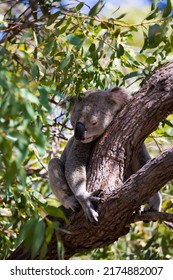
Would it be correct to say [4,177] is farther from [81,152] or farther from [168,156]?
[81,152]

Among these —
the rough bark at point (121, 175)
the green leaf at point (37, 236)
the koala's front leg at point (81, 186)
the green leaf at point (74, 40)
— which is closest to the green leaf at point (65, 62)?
the green leaf at point (74, 40)

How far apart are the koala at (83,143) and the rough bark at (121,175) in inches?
5.8

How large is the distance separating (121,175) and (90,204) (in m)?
0.29

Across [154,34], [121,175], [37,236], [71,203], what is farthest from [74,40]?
[37,236]

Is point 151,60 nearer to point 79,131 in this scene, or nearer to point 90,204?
point 79,131

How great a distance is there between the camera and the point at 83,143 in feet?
12.0

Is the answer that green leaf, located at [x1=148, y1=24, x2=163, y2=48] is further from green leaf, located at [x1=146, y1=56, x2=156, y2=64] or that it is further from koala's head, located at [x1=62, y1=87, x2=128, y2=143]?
koala's head, located at [x1=62, y1=87, x2=128, y2=143]

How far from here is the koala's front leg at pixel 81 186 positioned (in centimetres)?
296

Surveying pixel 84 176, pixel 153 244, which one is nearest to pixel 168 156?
pixel 84 176

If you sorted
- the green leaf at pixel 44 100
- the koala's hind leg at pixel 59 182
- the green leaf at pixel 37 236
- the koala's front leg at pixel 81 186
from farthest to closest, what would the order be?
the koala's hind leg at pixel 59 182, the koala's front leg at pixel 81 186, the green leaf at pixel 44 100, the green leaf at pixel 37 236

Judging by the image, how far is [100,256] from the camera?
502 centimetres

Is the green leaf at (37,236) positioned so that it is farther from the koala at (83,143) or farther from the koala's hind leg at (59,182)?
the koala's hind leg at (59,182)

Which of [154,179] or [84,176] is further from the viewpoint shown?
[84,176]

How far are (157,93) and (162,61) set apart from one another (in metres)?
0.53
